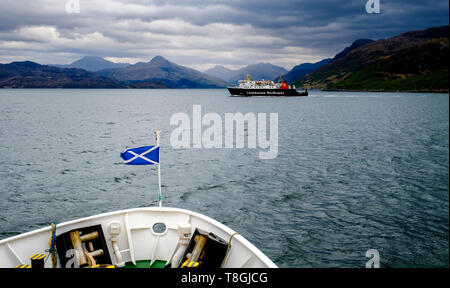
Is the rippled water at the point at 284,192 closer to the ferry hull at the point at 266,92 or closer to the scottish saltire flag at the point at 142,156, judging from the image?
the scottish saltire flag at the point at 142,156

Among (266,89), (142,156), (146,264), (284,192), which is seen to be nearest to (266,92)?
(266,89)

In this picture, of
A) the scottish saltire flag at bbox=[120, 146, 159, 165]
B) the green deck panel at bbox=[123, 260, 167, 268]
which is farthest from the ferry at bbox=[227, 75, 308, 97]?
the green deck panel at bbox=[123, 260, 167, 268]

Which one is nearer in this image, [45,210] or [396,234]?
[396,234]

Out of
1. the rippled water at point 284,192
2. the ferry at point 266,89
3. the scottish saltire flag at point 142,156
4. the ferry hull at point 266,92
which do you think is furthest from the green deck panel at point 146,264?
the ferry hull at point 266,92

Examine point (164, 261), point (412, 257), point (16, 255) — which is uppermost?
point (16, 255)

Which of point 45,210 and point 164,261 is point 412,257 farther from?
point 45,210

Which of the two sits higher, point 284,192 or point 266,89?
point 266,89

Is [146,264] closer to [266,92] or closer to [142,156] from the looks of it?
[142,156]

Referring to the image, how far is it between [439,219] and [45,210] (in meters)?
24.7

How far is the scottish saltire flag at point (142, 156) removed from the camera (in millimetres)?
11867

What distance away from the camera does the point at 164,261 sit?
11391mm

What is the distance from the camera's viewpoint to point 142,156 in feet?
40.3

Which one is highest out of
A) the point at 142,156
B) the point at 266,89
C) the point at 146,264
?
the point at 266,89

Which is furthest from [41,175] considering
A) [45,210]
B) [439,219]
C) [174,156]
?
[439,219]
